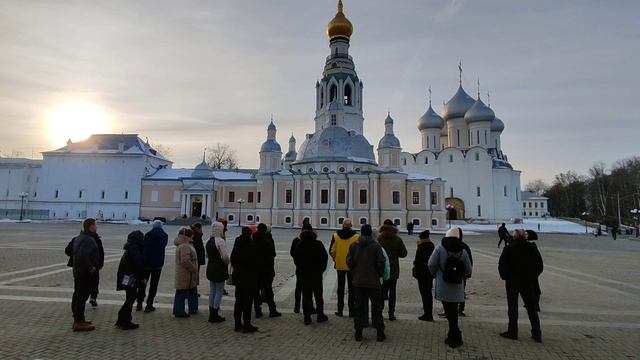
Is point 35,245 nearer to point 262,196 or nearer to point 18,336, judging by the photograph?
point 18,336

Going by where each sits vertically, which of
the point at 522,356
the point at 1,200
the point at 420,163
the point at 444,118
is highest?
the point at 444,118

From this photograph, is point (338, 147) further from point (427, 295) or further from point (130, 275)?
point (130, 275)

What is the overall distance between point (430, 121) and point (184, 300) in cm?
6388

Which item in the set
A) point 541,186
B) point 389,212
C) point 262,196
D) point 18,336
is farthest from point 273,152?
point 541,186

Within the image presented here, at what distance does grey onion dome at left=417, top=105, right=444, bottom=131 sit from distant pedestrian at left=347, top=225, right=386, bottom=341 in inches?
2477

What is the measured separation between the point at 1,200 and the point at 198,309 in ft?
232

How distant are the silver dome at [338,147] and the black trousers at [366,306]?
4266 cm

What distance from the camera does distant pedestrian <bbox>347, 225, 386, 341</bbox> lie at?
6605 mm

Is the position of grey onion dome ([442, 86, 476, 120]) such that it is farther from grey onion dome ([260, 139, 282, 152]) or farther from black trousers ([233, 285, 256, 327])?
black trousers ([233, 285, 256, 327])

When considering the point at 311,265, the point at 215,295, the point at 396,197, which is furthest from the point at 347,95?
the point at 215,295

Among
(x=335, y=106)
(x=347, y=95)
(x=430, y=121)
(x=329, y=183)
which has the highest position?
(x=347, y=95)

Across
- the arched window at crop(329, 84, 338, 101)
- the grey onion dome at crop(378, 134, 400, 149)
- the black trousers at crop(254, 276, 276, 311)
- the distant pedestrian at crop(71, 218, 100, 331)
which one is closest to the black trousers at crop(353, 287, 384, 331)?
the black trousers at crop(254, 276, 276, 311)

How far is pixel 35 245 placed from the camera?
20172 mm

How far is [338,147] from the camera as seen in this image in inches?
1978
